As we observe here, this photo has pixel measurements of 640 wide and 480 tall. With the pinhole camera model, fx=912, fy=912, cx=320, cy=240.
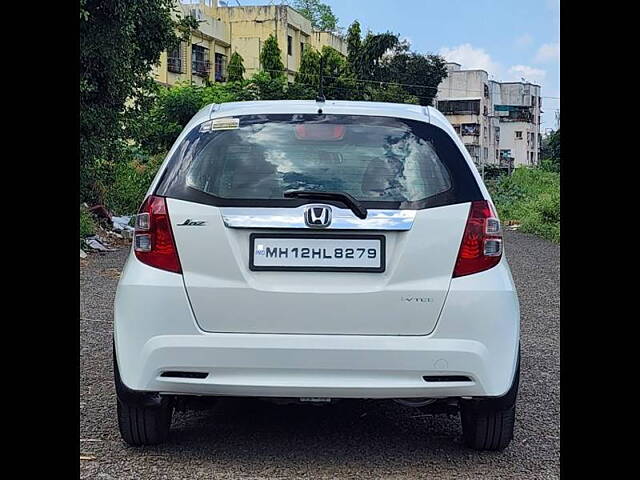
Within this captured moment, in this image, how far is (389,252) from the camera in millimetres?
3672

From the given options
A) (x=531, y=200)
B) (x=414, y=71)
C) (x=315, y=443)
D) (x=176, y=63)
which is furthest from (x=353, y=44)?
(x=315, y=443)

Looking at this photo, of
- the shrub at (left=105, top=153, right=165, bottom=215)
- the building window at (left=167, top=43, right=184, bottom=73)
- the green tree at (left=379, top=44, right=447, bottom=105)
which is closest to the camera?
the shrub at (left=105, top=153, right=165, bottom=215)

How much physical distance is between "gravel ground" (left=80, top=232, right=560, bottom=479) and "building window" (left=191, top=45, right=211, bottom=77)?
4368 centimetres

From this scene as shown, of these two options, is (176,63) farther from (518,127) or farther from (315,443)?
(518,127)

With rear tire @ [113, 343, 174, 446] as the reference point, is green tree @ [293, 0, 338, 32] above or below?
above

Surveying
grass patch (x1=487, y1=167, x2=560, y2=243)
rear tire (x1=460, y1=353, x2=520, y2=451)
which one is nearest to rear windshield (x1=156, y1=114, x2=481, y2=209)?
rear tire (x1=460, y1=353, x2=520, y2=451)

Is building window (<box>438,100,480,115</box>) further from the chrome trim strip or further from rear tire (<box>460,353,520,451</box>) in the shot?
the chrome trim strip

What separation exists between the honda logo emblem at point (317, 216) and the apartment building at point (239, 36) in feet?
147

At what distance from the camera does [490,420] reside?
4.08m

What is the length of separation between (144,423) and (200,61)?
1831 inches

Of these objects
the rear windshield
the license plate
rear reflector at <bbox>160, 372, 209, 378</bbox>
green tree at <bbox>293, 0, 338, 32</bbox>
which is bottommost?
rear reflector at <bbox>160, 372, 209, 378</bbox>

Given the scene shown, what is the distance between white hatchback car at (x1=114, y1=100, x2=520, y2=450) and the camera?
11.9 feet

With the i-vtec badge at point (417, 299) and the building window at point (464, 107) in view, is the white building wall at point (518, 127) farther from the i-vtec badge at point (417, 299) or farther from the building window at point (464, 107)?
the i-vtec badge at point (417, 299)
